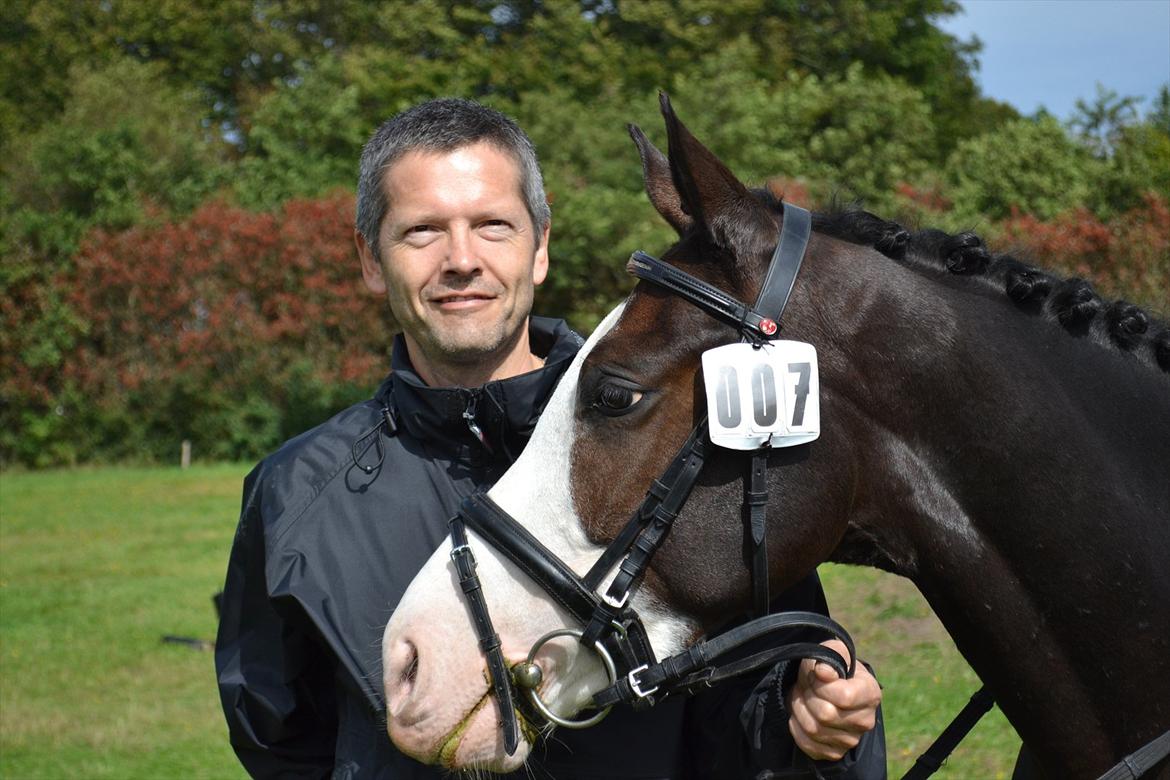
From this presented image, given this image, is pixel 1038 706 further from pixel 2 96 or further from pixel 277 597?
pixel 2 96

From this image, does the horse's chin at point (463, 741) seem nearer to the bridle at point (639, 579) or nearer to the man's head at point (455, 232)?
the bridle at point (639, 579)

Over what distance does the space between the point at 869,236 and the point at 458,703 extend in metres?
1.28

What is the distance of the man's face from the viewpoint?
249cm

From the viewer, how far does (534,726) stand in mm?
2096

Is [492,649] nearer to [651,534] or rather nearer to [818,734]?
[651,534]

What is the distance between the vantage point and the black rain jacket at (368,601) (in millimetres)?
2301

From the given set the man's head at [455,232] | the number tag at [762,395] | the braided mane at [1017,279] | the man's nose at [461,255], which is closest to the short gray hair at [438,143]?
the man's head at [455,232]

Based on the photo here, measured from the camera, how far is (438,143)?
99.2 inches

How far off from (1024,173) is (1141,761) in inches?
950

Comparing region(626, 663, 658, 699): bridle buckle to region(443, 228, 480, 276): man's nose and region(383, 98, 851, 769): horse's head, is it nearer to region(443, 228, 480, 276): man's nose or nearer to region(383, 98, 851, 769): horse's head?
region(383, 98, 851, 769): horse's head

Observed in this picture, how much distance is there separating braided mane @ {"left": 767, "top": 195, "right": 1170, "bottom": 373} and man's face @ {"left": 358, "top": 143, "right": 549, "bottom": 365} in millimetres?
658

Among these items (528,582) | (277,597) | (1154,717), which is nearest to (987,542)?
(1154,717)

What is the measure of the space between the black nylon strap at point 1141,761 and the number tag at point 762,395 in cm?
84

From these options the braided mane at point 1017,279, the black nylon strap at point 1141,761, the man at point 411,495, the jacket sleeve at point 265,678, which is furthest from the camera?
the jacket sleeve at point 265,678
